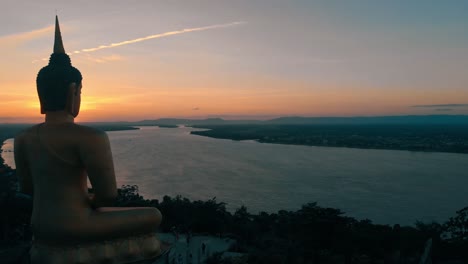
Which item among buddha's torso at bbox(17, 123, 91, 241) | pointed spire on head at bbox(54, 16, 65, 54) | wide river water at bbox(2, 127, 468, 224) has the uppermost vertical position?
pointed spire on head at bbox(54, 16, 65, 54)

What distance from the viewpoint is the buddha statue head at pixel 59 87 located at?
9.56ft

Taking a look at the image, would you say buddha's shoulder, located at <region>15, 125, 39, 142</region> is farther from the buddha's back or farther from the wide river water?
the wide river water

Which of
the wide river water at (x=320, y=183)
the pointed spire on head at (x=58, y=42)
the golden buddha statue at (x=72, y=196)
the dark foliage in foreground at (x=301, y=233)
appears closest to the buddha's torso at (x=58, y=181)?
the golden buddha statue at (x=72, y=196)

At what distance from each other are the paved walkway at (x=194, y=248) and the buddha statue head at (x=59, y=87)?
5470mm

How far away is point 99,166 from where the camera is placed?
2748mm

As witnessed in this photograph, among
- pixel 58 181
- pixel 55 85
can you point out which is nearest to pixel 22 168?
pixel 58 181

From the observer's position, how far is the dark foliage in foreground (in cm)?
872

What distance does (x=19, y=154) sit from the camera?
298 centimetres

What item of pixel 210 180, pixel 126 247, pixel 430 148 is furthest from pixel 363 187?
pixel 430 148

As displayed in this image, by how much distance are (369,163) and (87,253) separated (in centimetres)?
3201

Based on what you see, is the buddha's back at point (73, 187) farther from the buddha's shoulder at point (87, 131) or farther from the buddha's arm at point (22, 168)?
the buddha's arm at point (22, 168)

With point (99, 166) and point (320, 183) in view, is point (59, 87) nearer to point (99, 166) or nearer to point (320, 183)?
point (99, 166)

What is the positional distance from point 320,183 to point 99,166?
21.0 metres

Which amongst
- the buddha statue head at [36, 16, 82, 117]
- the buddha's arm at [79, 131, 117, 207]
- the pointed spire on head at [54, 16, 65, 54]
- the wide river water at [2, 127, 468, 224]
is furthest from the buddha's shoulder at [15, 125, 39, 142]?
the wide river water at [2, 127, 468, 224]
